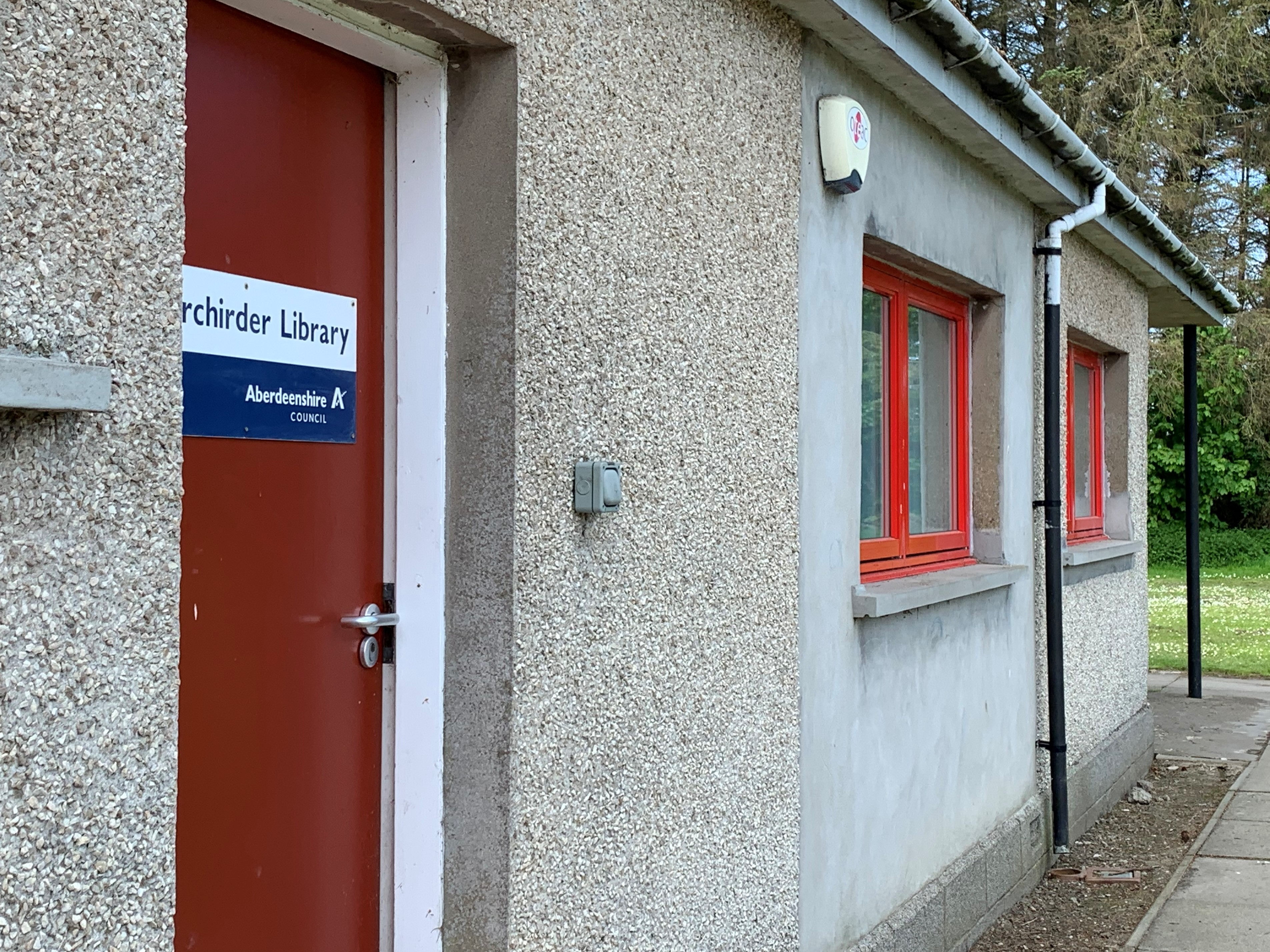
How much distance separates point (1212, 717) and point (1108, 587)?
11.6ft

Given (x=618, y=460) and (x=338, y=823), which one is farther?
(x=618, y=460)

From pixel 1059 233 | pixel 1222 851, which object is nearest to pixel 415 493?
pixel 1059 233

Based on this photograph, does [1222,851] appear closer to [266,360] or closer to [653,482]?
[653,482]

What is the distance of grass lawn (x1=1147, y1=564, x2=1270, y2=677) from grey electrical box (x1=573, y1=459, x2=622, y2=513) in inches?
466

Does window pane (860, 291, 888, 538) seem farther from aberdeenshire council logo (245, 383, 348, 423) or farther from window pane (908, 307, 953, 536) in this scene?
aberdeenshire council logo (245, 383, 348, 423)

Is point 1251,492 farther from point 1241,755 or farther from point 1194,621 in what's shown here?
point 1241,755

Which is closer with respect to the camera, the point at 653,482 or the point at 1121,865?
the point at 653,482

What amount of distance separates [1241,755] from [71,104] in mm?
9565

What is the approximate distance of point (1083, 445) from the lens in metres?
9.08

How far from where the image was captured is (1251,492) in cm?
2783

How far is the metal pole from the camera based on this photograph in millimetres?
11781

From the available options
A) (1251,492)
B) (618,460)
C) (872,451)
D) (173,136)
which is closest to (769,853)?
(618,460)

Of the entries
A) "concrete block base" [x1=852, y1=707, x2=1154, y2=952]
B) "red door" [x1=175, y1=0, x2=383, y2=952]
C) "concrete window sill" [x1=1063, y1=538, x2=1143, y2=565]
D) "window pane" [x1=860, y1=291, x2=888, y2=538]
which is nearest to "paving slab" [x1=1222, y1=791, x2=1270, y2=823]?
"concrete block base" [x1=852, y1=707, x2=1154, y2=952]

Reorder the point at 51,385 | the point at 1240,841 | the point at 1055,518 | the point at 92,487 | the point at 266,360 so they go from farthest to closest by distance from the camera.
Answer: the point at 1240,841, the point at 1055,518, the point at 266,360, the point at 92,487, the point at 51,385
